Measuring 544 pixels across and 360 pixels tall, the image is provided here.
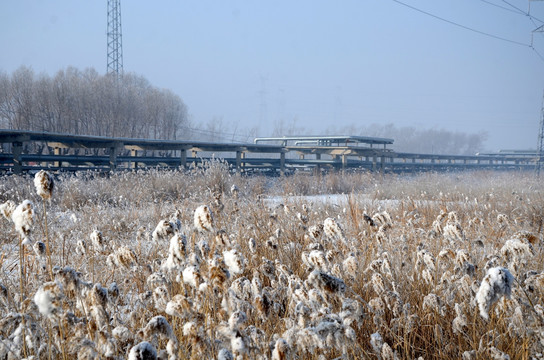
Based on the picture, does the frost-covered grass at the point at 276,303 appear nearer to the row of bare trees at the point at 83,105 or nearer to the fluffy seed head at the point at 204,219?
the fluffy seed head at the point at 204,219

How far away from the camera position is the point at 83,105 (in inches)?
871

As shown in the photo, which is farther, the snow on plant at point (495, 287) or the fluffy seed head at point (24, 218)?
the fluffy seed head at point (24, 218)

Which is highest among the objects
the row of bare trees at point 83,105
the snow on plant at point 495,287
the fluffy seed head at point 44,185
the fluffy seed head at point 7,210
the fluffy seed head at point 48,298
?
the row of bare trees at point 83,105

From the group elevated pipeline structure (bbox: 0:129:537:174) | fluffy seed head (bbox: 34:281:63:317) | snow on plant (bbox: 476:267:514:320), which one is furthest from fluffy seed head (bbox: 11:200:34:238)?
elevated pipeline structure (bbox: 0:129:537:174)

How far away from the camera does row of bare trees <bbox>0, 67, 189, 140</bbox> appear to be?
797 inches

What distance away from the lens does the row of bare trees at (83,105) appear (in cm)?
2025

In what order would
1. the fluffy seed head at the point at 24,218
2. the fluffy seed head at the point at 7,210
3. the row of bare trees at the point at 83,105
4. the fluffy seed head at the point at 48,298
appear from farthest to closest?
the row of bare trees at the point at 83,105, the fluffy seed head at the point at 7,210, the fluffy seed head at the point at 24,218, the fluffy seed head at the point at 48,298

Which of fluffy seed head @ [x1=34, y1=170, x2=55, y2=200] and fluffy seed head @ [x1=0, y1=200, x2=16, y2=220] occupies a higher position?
fluffy seed head @ [x1=34, y1=170, x2=55, y2=200]

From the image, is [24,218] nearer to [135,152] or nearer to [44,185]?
[44,185]

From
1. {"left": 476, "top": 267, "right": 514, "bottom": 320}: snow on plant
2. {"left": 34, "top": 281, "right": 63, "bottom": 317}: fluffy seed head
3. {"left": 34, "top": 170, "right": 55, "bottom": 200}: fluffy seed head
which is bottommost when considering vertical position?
{"left": 34, "top": 281, "right": 63, "bottom": 317}: fluffy seed head

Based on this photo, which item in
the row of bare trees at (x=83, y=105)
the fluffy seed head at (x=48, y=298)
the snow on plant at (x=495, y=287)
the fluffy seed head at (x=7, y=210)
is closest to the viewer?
the snow on plant at (x=495, y=287)

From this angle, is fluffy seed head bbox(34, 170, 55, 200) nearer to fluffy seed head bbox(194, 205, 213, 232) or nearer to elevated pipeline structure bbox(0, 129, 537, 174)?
fluffy seed head bbox(194, 205, 213, 232)

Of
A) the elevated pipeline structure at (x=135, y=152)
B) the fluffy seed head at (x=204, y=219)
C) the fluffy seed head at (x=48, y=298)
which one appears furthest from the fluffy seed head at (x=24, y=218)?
the elevated pipeline structure at (x=135, y=152)

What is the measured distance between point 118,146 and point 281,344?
1270 cm
